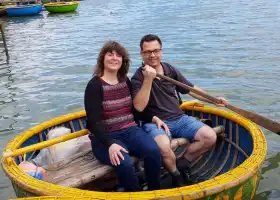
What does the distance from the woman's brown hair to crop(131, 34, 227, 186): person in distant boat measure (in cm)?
17

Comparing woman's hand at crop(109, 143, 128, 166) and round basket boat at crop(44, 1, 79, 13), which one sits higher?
woman's hand at crop(109, 143, 128, 166)

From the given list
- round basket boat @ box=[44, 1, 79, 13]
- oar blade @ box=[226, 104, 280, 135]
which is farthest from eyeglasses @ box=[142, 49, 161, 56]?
round basket boat @ box=[44, 1, 79, 13]

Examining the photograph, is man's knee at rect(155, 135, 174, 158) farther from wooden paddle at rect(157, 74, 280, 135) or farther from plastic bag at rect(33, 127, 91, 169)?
plastic bag at rect(33, 127, 91, 169)

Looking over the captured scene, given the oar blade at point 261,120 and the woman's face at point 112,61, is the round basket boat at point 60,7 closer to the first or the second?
the oar blade at point 261,120

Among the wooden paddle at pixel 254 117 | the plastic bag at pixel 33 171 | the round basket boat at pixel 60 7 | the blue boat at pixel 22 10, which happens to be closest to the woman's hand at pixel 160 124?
the wooden paddle at pixel 254 117

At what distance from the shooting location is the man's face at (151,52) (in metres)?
4.09

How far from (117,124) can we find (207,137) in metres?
0.93

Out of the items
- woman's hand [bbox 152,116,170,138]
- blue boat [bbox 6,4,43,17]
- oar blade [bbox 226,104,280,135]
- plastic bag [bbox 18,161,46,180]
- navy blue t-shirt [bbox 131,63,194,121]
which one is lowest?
blue boat [bbox 6,4,43,17]

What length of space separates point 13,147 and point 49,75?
6.70 metres

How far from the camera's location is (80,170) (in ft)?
13.0

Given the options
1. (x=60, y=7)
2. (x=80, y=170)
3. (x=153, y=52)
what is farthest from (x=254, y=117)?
(x=60, y=7)

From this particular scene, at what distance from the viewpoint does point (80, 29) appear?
70.8 ft

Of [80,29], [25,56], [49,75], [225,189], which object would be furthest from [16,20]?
[225,189]

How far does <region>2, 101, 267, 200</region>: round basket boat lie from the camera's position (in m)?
3.17
